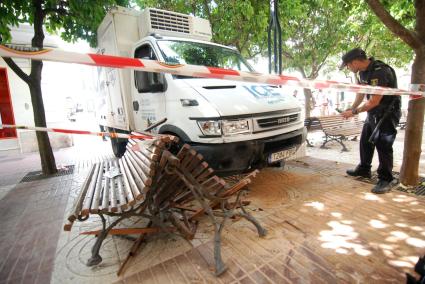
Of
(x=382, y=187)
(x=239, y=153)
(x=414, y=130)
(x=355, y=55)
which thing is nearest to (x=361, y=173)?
(x=382, y=187)

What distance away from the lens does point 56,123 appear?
11391 mm

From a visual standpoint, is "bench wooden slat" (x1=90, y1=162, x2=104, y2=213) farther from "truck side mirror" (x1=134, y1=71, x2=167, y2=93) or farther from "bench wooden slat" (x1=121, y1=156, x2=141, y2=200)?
"truck side mirror" (x1=134, y1=71, x2=167, y2=93)

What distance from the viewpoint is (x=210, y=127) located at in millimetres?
3250

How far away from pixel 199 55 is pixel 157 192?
274cm

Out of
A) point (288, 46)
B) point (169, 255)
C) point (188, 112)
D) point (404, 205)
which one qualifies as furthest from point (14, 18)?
point (288, 46)

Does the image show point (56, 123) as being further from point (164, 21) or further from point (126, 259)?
point (126, 259)

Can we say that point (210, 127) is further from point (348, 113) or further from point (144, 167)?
point (348, 113)

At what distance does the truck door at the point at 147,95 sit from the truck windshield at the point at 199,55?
0.25 meters

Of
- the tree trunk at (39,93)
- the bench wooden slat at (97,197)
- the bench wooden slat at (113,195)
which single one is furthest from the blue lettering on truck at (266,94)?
the tree trunk at (39,93)

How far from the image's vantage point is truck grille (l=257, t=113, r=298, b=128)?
3.56 meters

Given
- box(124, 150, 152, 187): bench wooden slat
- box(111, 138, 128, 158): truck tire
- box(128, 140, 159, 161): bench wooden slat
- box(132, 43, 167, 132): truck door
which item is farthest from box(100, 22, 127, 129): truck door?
box(128, 140, 159, 161): bench wooden slat

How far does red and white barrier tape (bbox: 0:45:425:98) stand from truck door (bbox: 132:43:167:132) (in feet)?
4.65

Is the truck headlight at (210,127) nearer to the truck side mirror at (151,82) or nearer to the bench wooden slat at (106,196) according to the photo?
the truck side mirror at (151,82)

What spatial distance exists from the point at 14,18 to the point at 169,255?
608 centimetres
